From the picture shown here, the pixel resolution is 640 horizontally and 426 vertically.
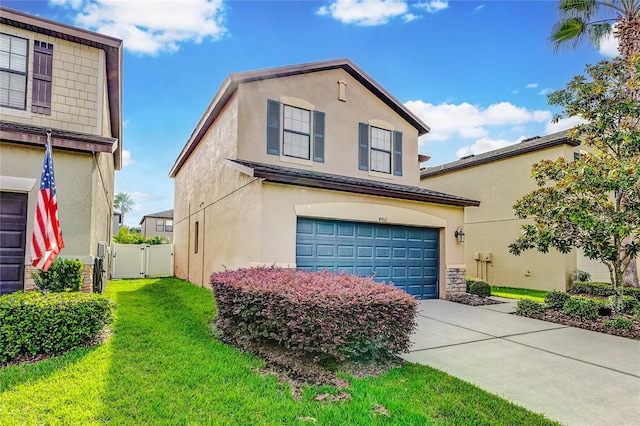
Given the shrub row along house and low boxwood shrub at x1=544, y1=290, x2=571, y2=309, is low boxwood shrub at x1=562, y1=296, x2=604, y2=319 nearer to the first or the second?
low boxwood shrub at x1=544, y1=290, x2=571, y2=309

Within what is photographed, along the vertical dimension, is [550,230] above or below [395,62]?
below

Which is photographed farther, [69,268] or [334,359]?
[69,268]

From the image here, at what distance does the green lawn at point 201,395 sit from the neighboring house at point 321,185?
378cm

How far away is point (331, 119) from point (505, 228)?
1053 centimetres

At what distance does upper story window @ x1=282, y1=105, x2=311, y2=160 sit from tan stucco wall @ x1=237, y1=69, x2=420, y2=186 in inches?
13.7

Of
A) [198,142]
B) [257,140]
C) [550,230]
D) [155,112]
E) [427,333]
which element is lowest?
[427,333]

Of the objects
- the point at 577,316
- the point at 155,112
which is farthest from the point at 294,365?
the point at 155,112

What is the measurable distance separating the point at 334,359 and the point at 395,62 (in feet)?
A: 35.5

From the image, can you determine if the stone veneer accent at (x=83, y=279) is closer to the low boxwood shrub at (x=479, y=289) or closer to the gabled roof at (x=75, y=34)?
the gabled roof at (x=75, y=34)

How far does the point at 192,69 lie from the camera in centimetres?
1284

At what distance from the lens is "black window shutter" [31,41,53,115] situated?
25.4 feet

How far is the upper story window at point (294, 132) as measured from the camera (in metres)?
10.9

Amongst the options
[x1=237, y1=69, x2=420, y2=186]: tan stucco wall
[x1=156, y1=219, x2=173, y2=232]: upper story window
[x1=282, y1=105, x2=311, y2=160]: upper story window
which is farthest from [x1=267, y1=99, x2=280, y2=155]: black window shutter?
[x1=156, y1=219, x2=173, y2=232]: upper story window

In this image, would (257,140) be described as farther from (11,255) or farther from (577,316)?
(577,316)
